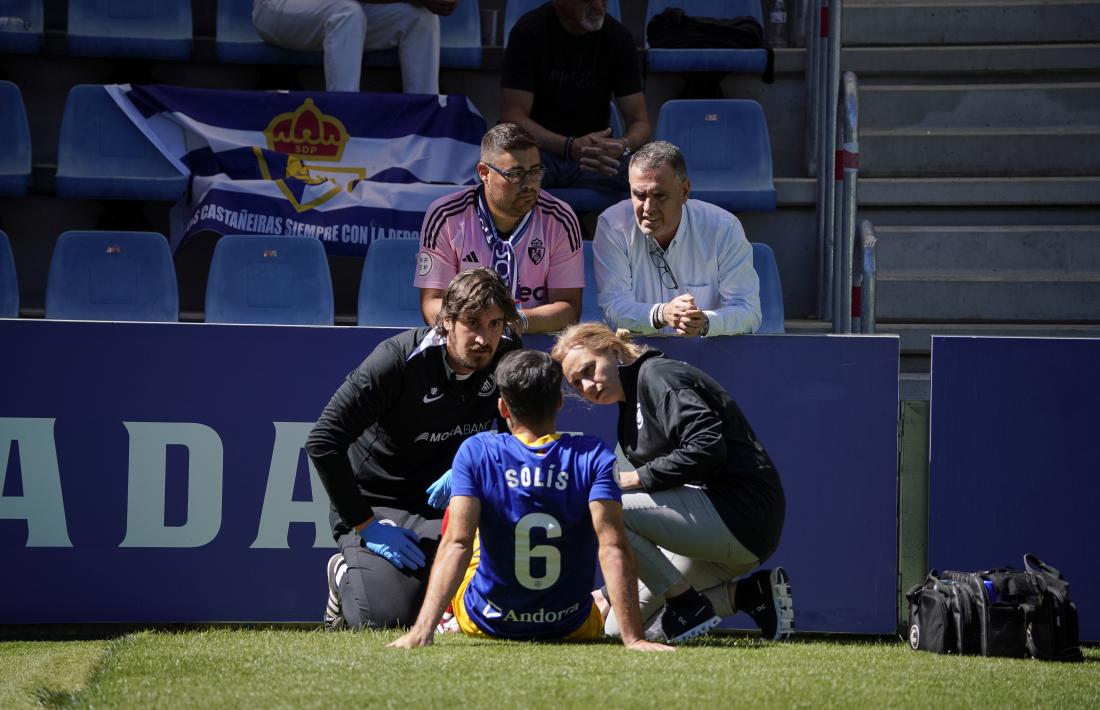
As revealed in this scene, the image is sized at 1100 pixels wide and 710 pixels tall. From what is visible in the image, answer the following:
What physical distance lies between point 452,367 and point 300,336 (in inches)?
30.4

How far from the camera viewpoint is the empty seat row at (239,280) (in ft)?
21.6

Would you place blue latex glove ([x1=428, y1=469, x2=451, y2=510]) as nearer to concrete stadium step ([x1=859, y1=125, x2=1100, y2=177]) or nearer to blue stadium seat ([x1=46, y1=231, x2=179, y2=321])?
blue stadium seat ([x1=46, y1=231, x2=179, y2=321])

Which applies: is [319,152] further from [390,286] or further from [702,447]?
[702,447]

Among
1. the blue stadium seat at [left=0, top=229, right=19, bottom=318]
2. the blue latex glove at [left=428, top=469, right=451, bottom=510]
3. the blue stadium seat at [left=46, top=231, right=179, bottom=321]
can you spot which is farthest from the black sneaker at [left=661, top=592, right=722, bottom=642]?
the blue stadium seat at [left=0, top=229, right=19, bottom=318]

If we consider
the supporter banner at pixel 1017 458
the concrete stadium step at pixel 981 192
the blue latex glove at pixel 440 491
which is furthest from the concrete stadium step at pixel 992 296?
the blue latex glove at pixel 440 491

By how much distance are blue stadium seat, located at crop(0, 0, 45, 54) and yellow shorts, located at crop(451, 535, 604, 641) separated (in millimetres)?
5220

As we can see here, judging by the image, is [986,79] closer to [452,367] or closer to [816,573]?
[816,573]

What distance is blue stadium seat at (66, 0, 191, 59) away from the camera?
786 cm

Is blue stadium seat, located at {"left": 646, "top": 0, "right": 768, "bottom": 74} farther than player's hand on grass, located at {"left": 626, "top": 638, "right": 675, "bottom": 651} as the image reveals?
Yes

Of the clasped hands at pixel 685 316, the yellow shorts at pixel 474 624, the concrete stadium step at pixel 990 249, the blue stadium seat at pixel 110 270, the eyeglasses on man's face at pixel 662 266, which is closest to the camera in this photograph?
the yellow shorts at pixel 474 624

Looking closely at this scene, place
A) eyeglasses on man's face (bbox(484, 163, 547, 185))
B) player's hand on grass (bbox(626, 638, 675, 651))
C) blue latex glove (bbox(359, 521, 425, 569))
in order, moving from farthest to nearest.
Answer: eyeglasses on man's face (bbox(484, 163, 547, 185)) < blue latex glove (bbox(359, 521, 425, 569)) < player's hand on grass (bbox(626, 638, 675, 651))

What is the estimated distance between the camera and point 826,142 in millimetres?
7203

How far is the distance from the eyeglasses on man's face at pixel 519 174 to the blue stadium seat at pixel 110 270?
219 centimetres

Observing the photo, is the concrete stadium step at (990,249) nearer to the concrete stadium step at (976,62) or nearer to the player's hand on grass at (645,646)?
the concrete stadium step at (976,62)
